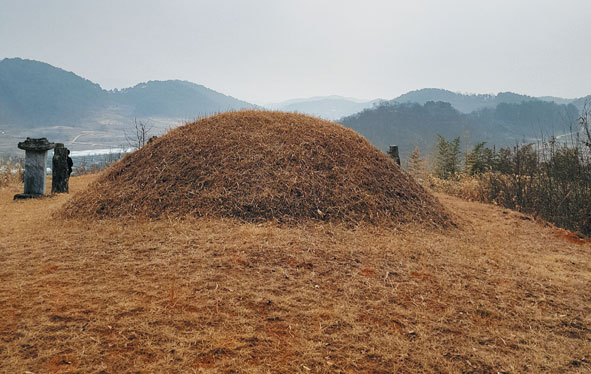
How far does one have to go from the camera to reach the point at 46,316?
2.37 metres

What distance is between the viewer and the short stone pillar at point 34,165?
7609 mm

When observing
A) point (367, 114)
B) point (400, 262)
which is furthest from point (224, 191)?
point (367, 114)

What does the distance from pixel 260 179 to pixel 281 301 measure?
277 cm

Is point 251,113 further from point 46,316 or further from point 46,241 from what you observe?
point 46,316

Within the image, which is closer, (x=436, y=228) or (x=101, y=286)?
(x=101, y=286)

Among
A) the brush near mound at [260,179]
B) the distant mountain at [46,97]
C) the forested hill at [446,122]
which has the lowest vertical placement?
the brush near mound at [260,179]

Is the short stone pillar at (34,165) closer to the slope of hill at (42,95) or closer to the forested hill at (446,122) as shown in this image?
the forested hill at (446,122)

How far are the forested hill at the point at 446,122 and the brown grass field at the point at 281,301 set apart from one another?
73729 mm

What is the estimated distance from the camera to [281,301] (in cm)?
270

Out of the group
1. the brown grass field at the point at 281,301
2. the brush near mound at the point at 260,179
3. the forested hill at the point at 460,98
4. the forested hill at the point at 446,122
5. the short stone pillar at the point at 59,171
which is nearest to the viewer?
the brown grass field at the point at 281,301

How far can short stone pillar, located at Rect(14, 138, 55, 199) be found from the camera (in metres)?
7.61

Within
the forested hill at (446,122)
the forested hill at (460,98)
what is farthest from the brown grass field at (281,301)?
the forested hill at (460,98)

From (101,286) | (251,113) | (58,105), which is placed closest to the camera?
(101,286)

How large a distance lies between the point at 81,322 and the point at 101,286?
1.98 ft
